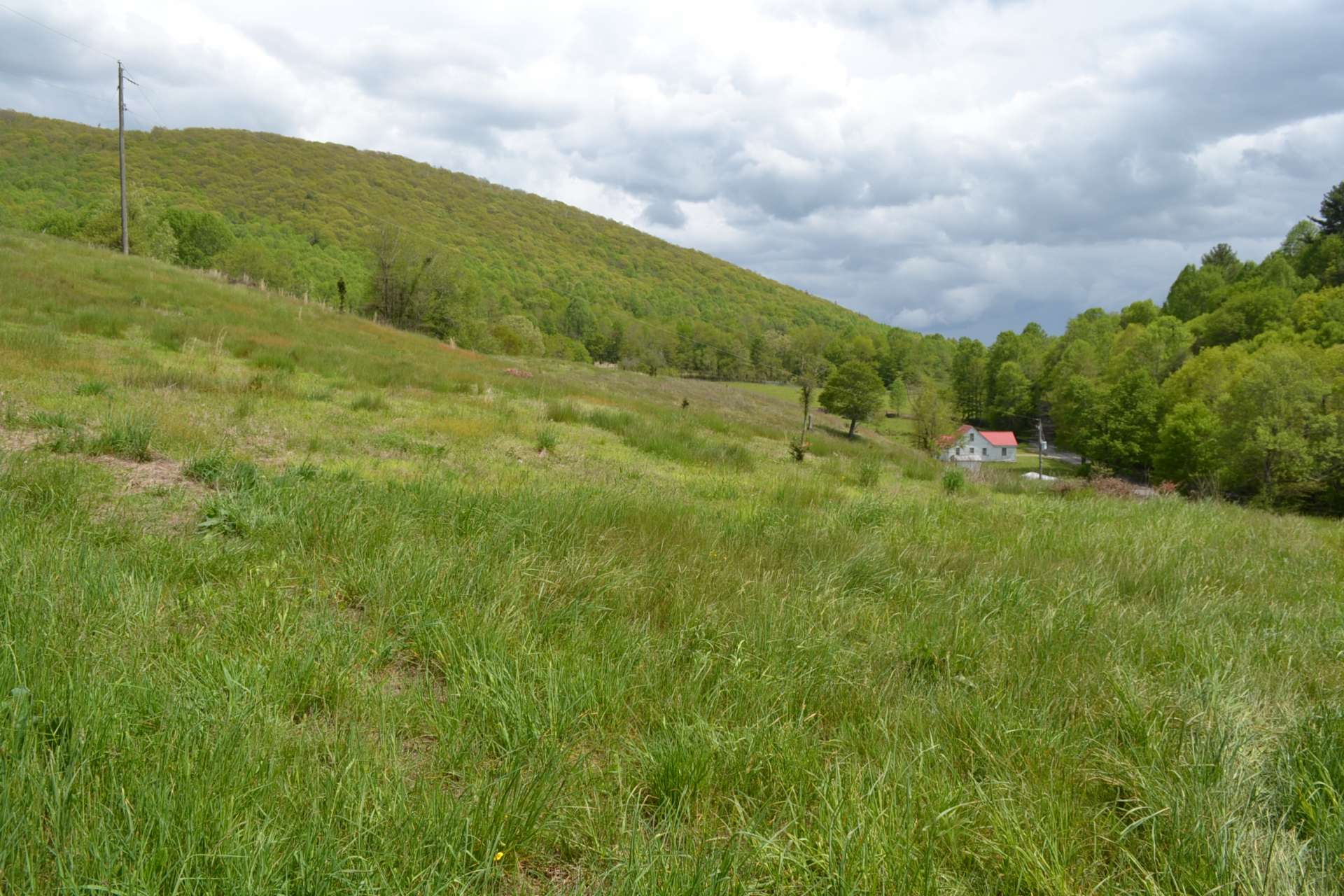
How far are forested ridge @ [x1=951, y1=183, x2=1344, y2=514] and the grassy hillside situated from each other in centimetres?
3734

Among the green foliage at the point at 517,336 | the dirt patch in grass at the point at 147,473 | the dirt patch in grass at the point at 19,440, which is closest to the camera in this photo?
the dirt patch in grass at the point at 147,473

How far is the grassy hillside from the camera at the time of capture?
233 ft

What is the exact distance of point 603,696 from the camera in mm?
2793

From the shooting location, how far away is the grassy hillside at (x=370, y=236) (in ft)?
233

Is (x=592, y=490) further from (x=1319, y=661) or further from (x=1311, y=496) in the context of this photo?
(x=1311, y=496)

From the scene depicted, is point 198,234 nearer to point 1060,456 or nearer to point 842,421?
point 842,421

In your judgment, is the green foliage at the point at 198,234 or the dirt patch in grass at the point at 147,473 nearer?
the dirt patch in grass at the point at 147,473

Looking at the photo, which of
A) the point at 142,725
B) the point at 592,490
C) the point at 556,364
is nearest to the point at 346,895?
the point at 142,725

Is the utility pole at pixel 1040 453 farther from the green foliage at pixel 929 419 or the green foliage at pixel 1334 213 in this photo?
the green foliage at pixel 1334 213

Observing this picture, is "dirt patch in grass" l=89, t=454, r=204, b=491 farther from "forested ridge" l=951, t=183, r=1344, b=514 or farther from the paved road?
the paved road

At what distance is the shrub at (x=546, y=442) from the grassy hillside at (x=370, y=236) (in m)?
43.0

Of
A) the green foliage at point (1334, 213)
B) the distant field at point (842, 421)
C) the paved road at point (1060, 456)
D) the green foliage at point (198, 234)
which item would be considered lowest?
the paved road at point (1060, 456)

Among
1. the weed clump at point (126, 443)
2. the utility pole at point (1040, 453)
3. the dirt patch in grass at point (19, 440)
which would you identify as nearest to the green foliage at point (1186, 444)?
the utility pole at point (1040, 453)

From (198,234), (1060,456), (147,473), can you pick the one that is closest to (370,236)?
(198,234)
